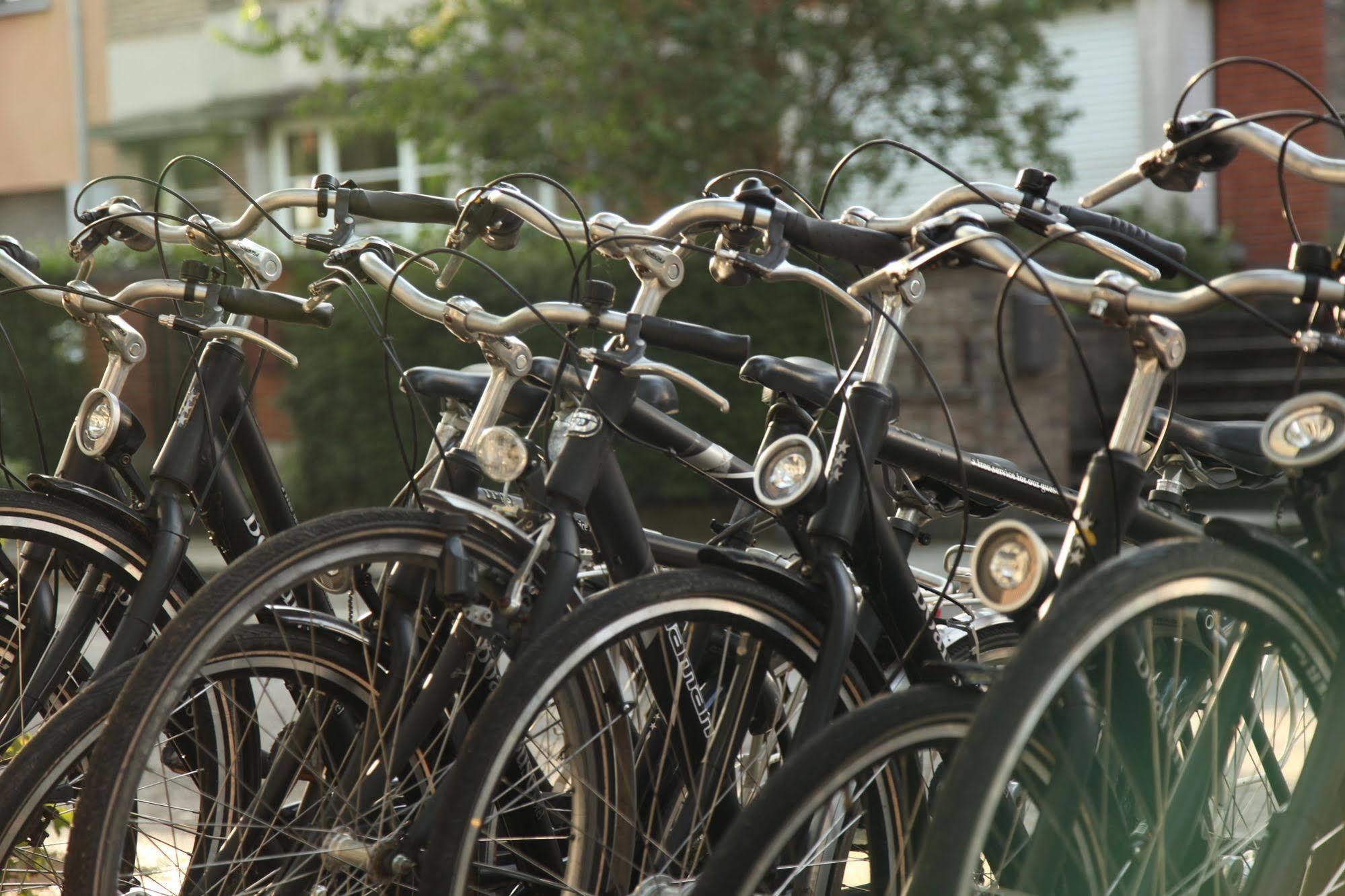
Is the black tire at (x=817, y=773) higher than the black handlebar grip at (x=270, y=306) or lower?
lower

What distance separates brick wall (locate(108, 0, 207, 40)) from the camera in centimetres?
1855

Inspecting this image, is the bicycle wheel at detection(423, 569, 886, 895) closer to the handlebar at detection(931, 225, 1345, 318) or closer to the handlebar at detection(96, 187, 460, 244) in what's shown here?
the handlebar at detection(931, 225, 1345, 318)

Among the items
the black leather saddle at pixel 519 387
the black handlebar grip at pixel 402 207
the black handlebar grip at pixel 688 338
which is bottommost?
the black leather saddle at pixel 519 387

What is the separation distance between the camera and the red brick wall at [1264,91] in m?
13.7

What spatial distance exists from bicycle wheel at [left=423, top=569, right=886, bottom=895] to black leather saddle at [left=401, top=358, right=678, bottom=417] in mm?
469

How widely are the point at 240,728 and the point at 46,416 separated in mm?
8926

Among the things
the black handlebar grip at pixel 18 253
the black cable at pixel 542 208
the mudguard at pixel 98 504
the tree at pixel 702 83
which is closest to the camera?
the black cable at pixel 542 208

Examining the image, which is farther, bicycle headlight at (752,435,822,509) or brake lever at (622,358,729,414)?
brake lever at (622,358,729,414)

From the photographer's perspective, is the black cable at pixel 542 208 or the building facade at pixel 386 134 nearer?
the black cable at pixel 542 208

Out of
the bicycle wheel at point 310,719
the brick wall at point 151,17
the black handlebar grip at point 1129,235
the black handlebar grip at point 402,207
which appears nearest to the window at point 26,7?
the brick wall at point 151,17

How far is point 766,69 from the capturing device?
10.8 m

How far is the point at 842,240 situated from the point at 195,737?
4.50 ft

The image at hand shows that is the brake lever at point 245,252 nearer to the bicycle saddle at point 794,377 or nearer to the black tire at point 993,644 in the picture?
the bicycle saddle at point 794,377

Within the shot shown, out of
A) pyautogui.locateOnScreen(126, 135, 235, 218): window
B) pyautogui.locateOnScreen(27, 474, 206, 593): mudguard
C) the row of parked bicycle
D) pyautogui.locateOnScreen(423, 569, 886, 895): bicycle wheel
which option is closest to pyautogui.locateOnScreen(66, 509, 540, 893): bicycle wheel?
the row of parked bicycle
